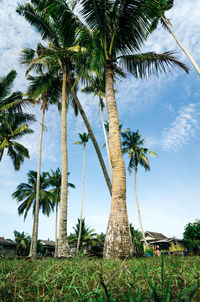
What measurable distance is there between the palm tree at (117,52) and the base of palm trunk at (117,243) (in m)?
0.03

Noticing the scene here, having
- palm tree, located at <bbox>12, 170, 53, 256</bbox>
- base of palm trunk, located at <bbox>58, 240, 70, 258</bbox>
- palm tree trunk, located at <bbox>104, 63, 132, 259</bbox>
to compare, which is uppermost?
palm tree, located at <bbox>12, 170, 53, 256</bbox>

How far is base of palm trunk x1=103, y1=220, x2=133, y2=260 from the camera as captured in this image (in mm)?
4551

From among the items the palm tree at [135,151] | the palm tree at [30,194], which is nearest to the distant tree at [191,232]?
the palm tree at [135,151]

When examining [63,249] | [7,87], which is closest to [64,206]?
[63,249]

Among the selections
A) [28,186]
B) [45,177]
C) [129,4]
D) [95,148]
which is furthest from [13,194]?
[129,4]

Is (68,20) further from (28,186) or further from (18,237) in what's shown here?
(18,237)

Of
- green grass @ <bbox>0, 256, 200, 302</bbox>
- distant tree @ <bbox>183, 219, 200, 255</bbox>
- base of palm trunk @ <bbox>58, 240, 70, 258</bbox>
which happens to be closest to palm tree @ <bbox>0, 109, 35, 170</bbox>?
base of palm trunk @ <bbox>58, 240, 70, 258</bbox>

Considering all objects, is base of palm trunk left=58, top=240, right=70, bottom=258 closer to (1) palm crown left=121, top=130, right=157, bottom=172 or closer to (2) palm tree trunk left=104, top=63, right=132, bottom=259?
(2) palm tree trunk left=104, top=63, right=132, bottom=259

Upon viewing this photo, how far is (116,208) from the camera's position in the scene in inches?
203

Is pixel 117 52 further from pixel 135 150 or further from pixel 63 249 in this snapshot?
pixel 135 150

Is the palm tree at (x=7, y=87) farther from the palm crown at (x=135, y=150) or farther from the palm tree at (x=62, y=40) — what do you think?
the palm crown at (x=135, y=150)

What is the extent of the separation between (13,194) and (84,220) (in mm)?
16683

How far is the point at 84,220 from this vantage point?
128 ft

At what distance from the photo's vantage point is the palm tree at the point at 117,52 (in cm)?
538
